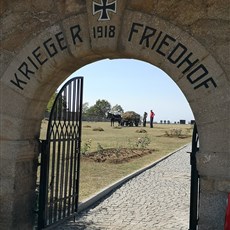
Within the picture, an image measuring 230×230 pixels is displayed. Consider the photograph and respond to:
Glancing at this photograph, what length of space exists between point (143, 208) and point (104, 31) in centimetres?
536

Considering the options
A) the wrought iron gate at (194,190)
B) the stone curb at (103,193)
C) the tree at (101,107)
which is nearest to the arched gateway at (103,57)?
the wrought iron gate at (194,190)

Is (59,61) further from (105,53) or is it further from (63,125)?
(63,125)

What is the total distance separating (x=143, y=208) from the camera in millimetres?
8852

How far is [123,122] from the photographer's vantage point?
52469 millimetres

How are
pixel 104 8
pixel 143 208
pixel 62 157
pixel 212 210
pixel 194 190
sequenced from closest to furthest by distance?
1. pixel 212 210
2. pixel 104 8
3. pixel 194 190
4. pixel 62 157
5. pixel 143 208

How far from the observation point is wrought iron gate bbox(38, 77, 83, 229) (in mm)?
5723

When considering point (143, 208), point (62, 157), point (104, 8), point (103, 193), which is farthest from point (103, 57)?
point (103, 193)

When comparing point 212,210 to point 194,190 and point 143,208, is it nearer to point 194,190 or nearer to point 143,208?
point 194,190

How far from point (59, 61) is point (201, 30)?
183cm

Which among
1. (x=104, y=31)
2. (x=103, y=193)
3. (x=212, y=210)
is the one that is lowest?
(x=103, y=193)

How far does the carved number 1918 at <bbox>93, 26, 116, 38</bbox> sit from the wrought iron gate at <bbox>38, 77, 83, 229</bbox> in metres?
1.71

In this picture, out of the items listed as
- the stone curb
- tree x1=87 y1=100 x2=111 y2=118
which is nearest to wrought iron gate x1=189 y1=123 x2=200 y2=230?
the stone curb

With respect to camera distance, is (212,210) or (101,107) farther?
(101,107)

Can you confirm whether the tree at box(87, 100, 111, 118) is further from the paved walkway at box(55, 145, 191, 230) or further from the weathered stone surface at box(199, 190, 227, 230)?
the weathered stone surface at box(199, 190, 227, 230)
